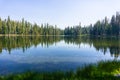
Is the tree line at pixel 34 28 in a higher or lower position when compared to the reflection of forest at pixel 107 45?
higher

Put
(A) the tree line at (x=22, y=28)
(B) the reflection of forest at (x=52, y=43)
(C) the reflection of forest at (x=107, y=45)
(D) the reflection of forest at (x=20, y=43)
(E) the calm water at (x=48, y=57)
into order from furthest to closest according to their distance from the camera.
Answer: (A) the tree line at (x=22, y=28), (D) the reflection of forest at (x=20, y=43), (B) the reflection of forest at (x=52, y=43), (C) the reflection of forest at (x=107, y=45), (E) the calm water at (x=48, y=57)

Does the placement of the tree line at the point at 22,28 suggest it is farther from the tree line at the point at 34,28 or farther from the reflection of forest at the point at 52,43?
the reflection of forest at the point at 52,43

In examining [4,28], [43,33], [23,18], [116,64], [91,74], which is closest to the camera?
[91,74]

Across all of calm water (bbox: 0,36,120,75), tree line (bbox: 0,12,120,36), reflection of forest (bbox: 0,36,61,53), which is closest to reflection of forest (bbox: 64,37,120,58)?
calm water (bbox: 0,36,120,75)

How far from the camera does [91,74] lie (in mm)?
13055

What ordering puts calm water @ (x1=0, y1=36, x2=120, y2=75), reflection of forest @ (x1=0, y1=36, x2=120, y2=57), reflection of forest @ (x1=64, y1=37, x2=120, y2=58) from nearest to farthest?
1. calm water @ (x1=0, y1=36, x2=120, y2=75)
2. reflection of forest @ (x1=64, y1=37, x2=120, y2=58)
3. reflection of forest @ (x1=0, y1=36, x2=120, y2=57)

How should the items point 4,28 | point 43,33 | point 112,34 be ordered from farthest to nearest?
point 43,33 < point 112,34 < point 4,28

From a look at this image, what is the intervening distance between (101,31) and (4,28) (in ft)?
241

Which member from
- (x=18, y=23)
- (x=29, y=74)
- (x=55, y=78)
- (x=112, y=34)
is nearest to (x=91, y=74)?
(x=55, y=78)

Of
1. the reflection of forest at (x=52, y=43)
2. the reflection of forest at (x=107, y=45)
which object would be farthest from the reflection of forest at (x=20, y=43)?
the reflection of forest at (x=107, y=45)

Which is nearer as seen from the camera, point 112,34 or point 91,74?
Result: point 91,74

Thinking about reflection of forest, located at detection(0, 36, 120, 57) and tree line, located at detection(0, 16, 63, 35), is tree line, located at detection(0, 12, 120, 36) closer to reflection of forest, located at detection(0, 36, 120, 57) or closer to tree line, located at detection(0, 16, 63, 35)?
tree line, located at detection(0, 16, 63, 35)

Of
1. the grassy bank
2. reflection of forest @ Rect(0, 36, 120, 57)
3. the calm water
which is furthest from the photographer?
reflection of forest @ Rect(0, 36, 120, 57)

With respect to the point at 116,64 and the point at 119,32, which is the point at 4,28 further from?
the point at 116,64
